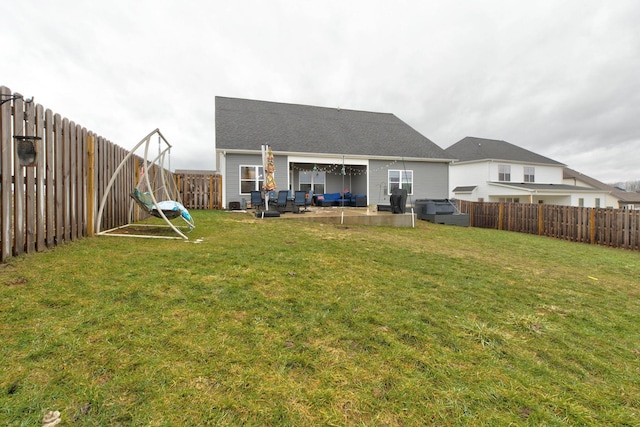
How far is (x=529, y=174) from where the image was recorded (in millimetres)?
28312

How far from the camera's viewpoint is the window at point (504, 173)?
87.7 ft

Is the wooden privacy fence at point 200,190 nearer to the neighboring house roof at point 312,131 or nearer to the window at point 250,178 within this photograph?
the window at point 250,178

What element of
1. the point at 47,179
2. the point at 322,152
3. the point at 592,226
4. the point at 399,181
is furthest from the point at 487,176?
the point at 47,179

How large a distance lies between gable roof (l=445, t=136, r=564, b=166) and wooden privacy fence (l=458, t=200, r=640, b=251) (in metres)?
14.1

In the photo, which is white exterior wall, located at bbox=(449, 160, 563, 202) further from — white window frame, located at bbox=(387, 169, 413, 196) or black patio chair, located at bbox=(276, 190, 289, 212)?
black patio chair, located at bbox=(276, 190, 289, 212)

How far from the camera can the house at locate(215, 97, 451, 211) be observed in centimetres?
1525

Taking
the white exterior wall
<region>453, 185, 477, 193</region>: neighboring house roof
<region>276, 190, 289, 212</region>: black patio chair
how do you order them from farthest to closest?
<region>453, 185, 477, 193</region>: neighboring house roof
the white exterior wall
<region>276, 190, 289, 212</region>: black patio chair

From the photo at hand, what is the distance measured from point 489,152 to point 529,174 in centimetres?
511

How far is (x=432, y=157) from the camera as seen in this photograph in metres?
18.5

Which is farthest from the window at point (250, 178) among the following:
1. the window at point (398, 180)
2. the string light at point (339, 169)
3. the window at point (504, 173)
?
the window at point (504, 173)

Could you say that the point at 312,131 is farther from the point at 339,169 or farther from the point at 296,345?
the point at 296,345

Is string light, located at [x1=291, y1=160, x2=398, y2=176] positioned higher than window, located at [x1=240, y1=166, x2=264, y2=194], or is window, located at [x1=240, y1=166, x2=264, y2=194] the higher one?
string light, located at [x1=291, y1=160, x2=398, y2=176]

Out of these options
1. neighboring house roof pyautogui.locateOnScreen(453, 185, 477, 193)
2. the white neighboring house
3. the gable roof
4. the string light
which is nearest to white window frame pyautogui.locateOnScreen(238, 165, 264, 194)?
the string light

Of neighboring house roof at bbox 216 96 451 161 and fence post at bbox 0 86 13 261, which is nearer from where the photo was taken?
fence post at bbox 0 86 13 261
